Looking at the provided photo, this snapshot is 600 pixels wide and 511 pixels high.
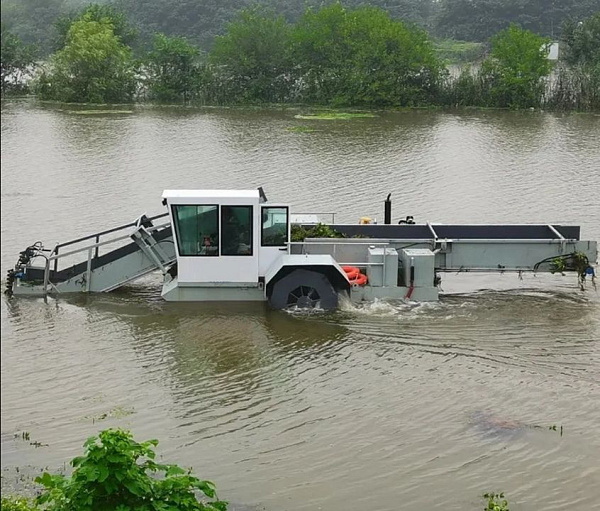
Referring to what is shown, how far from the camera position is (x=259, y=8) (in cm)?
6281

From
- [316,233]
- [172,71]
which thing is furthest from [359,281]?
[172,71]

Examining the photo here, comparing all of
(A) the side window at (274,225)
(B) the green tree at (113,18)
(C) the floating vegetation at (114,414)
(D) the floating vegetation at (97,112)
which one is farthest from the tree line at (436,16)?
(C) the floating vegetation at (114,414)

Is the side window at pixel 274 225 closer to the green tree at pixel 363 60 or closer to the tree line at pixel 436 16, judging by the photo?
the green tree at pixel 363 60

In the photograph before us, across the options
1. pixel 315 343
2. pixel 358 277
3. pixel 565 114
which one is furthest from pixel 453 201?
pixel 565 114

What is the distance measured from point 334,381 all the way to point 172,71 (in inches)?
1630

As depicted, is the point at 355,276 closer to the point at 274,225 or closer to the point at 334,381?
the point at 274,225

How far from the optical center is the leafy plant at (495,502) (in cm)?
911

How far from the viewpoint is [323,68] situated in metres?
52.6

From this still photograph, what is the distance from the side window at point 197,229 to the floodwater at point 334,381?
1.05m

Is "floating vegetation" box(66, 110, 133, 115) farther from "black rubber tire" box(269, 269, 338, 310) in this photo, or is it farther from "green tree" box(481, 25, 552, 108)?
"black rubber tire" box(269, 269, 338, 310)

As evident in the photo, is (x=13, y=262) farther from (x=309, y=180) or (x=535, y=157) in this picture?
(x=535, y=157)

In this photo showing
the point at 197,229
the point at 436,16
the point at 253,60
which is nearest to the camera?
the point at 197,229

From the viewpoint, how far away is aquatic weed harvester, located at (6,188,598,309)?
51.1 ft

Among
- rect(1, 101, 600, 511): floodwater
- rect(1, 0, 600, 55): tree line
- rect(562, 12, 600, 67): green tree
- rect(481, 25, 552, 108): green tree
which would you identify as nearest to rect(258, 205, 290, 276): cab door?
rect(1, 101, 600, 511): floodwater
